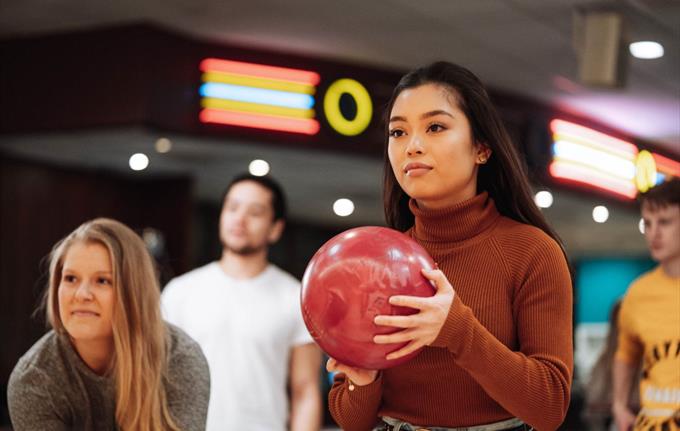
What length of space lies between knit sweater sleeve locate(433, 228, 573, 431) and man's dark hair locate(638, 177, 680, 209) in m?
2.39

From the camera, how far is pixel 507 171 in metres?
2.23

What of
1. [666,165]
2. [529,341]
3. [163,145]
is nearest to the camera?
[529,341]

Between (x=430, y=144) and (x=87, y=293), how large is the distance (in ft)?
4.99

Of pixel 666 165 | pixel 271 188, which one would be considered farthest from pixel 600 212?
pixel 271 188

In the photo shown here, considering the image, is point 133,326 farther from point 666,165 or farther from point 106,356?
point 666,165

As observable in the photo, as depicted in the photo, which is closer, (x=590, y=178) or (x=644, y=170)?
(x=590, y=178)

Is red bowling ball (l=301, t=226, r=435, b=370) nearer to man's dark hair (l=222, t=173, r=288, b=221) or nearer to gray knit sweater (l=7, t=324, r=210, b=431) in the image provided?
gray knit sweater (l=7, t=324, r=210, b=431)

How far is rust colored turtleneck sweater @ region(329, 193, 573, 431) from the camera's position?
193 centimetres

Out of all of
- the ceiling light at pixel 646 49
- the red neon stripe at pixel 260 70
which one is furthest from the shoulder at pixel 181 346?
the ceiling light at pixel 646 49

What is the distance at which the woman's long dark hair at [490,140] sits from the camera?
2.16 meters

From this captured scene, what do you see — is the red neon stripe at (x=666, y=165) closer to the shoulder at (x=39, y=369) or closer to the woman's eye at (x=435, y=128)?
the shoulder at (x=39, y=369)

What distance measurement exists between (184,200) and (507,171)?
8.01 meters

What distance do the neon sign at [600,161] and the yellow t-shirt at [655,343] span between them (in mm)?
4995

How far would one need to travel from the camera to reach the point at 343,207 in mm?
12602
